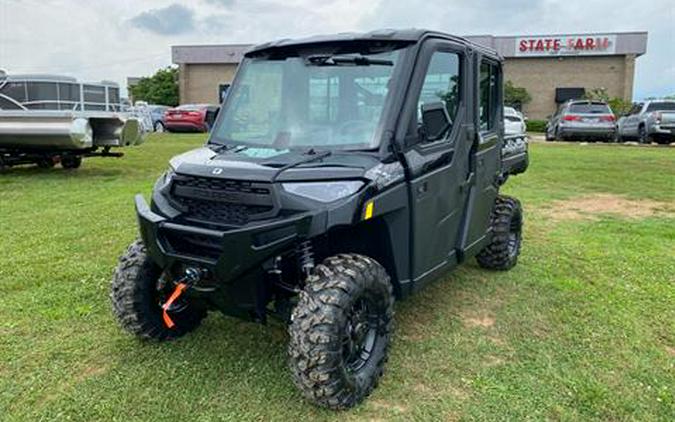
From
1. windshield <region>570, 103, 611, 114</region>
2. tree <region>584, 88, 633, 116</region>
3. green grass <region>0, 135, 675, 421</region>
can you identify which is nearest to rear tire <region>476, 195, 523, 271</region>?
green grass <region>0, 135, 675, 421</region>

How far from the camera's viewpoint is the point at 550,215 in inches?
327

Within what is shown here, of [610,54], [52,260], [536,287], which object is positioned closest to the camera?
[536,287]

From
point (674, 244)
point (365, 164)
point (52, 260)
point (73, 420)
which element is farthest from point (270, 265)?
point (674, 244)

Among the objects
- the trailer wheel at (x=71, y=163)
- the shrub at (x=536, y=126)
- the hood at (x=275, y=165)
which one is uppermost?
the shrub at (x=536, y=126)

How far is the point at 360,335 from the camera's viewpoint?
3289mm

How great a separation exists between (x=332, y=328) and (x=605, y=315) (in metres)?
2.55

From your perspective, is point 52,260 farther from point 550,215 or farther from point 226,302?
point 550,215

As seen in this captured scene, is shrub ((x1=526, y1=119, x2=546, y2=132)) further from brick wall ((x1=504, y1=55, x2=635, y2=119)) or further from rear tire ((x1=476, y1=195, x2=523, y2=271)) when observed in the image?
rear tire ((x1=476, y1=195, x2=523, y2=271))

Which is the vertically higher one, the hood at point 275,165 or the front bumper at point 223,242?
the hood at point 275,165

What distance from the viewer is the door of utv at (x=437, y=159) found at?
3.52m

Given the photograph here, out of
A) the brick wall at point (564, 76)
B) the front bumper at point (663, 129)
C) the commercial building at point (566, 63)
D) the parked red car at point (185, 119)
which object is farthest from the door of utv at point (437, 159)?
the brick wall at point (564, 76)

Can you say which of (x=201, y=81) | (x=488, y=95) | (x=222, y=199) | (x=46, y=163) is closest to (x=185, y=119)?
(x=46, y=163)

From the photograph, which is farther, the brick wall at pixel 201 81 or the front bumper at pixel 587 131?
the brick wall at pixel 201 81

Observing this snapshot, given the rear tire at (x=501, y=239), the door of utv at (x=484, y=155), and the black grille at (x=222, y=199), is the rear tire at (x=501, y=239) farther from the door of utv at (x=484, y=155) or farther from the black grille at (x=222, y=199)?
the black grille at (x=222, y=199)
